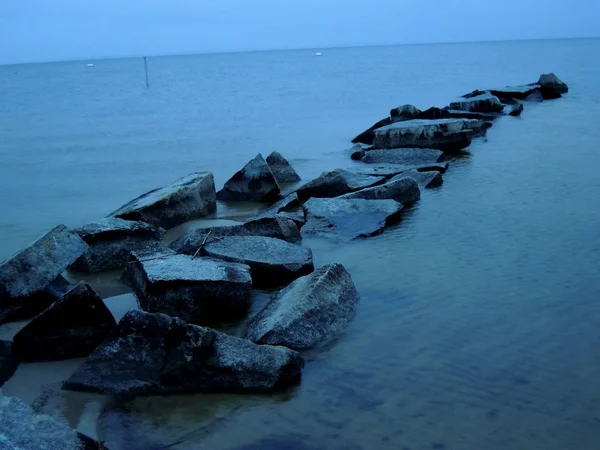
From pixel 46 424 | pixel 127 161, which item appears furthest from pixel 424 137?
pixel 46 424

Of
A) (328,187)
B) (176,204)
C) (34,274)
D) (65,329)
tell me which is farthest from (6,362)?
(328,187)

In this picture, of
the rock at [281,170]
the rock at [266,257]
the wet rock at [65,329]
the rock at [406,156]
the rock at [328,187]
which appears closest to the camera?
the wet rock at [65,329]

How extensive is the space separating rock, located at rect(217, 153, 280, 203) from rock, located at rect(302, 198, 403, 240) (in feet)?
3.23

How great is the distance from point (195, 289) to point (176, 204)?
2392mm

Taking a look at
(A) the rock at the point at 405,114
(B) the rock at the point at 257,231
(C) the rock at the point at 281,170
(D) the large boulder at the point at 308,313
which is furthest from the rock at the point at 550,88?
Answer: (D) the large boulder at the point at 308,313

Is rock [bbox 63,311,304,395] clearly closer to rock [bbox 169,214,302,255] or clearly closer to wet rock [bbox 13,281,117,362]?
wet rock [bbox 13,281,117,362]

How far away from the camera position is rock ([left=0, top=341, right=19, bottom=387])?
3.30 meters

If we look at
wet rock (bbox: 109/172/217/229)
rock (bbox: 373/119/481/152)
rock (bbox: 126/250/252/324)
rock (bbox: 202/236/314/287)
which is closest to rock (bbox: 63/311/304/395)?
rock (bbox: 126/250/252/324)

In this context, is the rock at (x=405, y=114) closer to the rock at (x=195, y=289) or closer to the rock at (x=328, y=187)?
the rock at (x=328, y=187)

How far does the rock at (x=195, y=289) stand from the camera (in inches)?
149

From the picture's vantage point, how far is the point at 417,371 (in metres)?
3.23

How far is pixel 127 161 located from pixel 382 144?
141 inches

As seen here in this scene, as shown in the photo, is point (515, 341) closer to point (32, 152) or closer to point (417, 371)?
point (417, 371)

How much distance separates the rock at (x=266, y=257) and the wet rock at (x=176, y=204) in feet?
4.17
